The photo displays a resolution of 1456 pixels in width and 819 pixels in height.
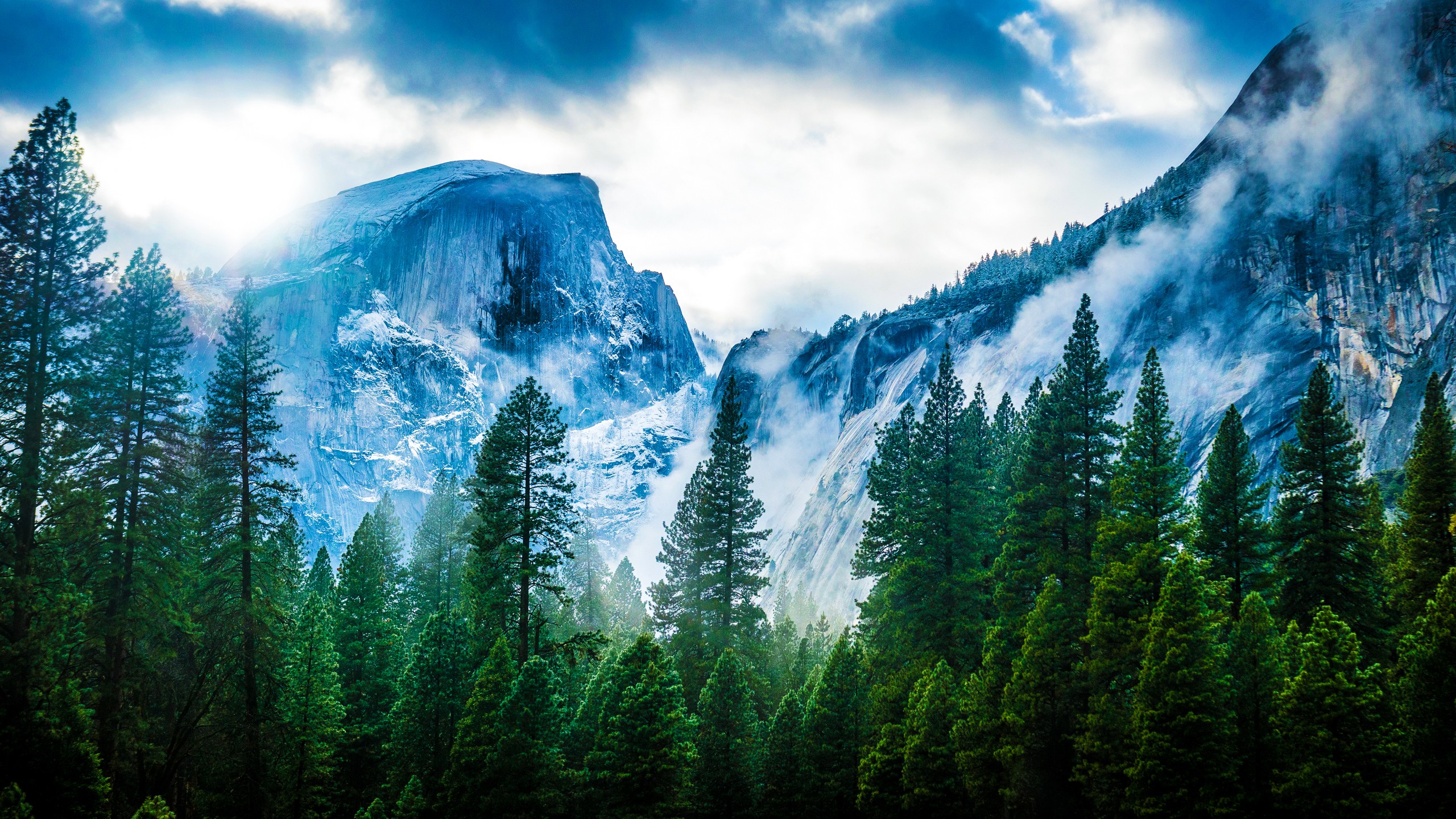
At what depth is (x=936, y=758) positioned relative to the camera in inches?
1039

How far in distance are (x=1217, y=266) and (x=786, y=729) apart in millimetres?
75879

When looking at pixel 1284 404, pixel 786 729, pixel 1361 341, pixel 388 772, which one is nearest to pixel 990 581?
pixel 786 729

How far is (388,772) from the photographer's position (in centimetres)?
3042

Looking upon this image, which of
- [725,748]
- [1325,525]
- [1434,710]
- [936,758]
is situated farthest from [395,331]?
[1434,710]

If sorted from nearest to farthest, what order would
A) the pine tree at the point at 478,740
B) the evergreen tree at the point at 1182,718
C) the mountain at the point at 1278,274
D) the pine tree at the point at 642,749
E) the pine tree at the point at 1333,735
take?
the pine tree at the point at 1333,735 < the evergreen tree at the point at 1182,718 < the pine tree at the point at 478,740 < the pine tree at the point at 642,749 < the mountain at the point at 1278,274

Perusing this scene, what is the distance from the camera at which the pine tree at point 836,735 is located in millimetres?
29359

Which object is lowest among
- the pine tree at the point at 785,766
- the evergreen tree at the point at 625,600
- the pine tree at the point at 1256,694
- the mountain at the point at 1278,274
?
the pine tree at the point at 785,766

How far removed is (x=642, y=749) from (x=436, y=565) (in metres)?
25.2

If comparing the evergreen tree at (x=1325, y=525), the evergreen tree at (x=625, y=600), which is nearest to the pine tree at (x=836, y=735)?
the evergreen tree at (x=1325, y=525)

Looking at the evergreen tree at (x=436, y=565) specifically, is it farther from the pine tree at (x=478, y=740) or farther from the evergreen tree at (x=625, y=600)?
the pine tree at (x=478, y=740)

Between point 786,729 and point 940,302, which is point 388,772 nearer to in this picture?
point 786,729

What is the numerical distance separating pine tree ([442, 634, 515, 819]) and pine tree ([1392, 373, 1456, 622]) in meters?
28.8

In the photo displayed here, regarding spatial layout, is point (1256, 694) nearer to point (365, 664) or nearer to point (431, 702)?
point (431, 702)

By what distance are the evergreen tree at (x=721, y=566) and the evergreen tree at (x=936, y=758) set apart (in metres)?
9.05
